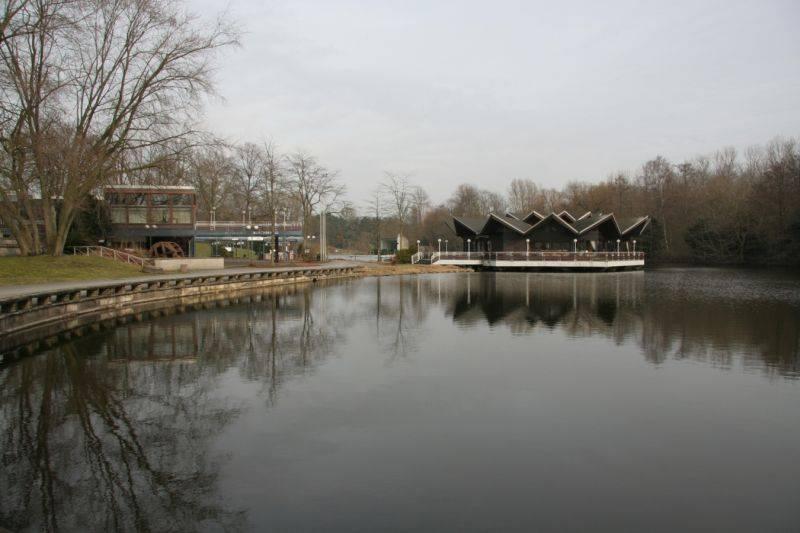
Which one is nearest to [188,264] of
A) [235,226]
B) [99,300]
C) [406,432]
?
[99,300]

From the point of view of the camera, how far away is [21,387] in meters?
9.82

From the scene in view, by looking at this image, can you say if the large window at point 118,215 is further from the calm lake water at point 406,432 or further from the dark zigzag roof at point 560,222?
the calm lake water at point 406,432

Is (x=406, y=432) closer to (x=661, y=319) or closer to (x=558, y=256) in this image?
(x=661, y=319)

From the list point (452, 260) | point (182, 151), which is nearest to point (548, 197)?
point (452, 260)

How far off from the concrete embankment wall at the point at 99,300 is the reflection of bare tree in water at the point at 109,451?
15.0 feet

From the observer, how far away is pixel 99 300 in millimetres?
20375

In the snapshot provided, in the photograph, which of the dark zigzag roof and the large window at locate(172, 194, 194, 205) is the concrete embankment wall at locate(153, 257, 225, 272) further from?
the dark zigzag roof

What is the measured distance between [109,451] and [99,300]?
611 inches

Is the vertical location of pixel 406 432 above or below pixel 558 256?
below

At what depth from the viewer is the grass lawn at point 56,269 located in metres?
23.2

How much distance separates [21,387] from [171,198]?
119 ft

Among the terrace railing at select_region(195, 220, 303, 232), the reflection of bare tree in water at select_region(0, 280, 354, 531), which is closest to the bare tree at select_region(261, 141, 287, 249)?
the terrace railing at select_region(195, 220, 303, 232)

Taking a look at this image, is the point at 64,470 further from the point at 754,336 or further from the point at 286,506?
the point at 754,336

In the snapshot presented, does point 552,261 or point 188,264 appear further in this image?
point 552,261
